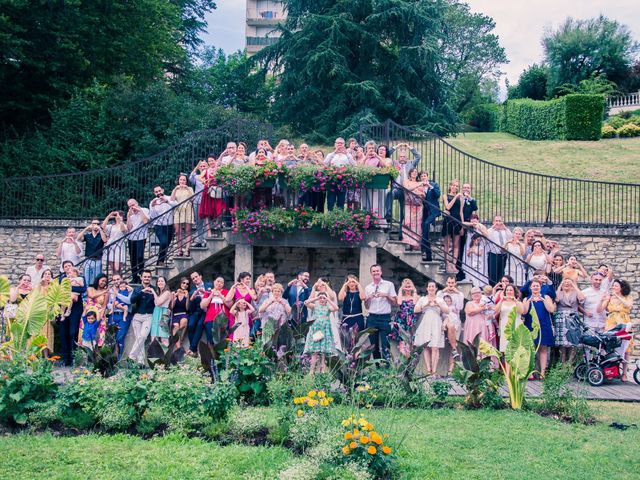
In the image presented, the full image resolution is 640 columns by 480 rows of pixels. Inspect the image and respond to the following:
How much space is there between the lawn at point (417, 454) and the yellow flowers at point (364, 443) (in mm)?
356

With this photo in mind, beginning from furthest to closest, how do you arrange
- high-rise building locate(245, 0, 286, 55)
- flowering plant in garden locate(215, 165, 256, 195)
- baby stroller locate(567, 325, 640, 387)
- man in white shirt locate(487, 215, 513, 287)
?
high-rise building locate(245, 0, 286, 55) → man in white shirt locate(487, 215, 513, 287) → flowering plant in garden locate(215, 165, 256, 195) → baby stroller locate(567, 325, 640, 387)

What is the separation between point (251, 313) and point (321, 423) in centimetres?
483

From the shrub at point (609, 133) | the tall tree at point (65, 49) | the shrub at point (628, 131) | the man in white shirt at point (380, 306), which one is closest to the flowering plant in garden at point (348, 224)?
the man in white shirt at point (380, 306)

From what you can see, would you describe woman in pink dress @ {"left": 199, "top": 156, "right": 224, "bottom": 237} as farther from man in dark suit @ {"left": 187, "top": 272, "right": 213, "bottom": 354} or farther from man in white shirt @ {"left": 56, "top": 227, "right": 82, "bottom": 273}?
man in white shirt @ {"left": 56, "top": 227, "right": 82, "bottom": 273}

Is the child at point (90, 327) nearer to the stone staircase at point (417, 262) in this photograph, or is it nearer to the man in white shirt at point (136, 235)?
the man in white shirt at point (136, 235)

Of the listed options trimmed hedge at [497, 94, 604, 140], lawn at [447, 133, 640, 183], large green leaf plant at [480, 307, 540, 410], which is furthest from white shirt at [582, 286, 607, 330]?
trimmed hedge at [497, 94, 604, 140]

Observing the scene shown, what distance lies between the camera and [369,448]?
6.85m

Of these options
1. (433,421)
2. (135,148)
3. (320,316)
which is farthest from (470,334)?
(135,148)

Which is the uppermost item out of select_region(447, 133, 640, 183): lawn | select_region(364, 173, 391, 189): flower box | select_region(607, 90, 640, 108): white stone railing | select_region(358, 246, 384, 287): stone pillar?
select_region(607, 90, 640, 108): white stone railing

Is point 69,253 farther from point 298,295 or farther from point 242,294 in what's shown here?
point 298,295

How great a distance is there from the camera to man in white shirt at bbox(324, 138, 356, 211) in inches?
566

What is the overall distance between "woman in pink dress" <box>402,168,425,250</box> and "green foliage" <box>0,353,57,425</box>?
7729 millimetres

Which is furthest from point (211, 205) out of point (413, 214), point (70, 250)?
point (413, 214)

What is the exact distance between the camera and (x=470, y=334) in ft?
39.9
